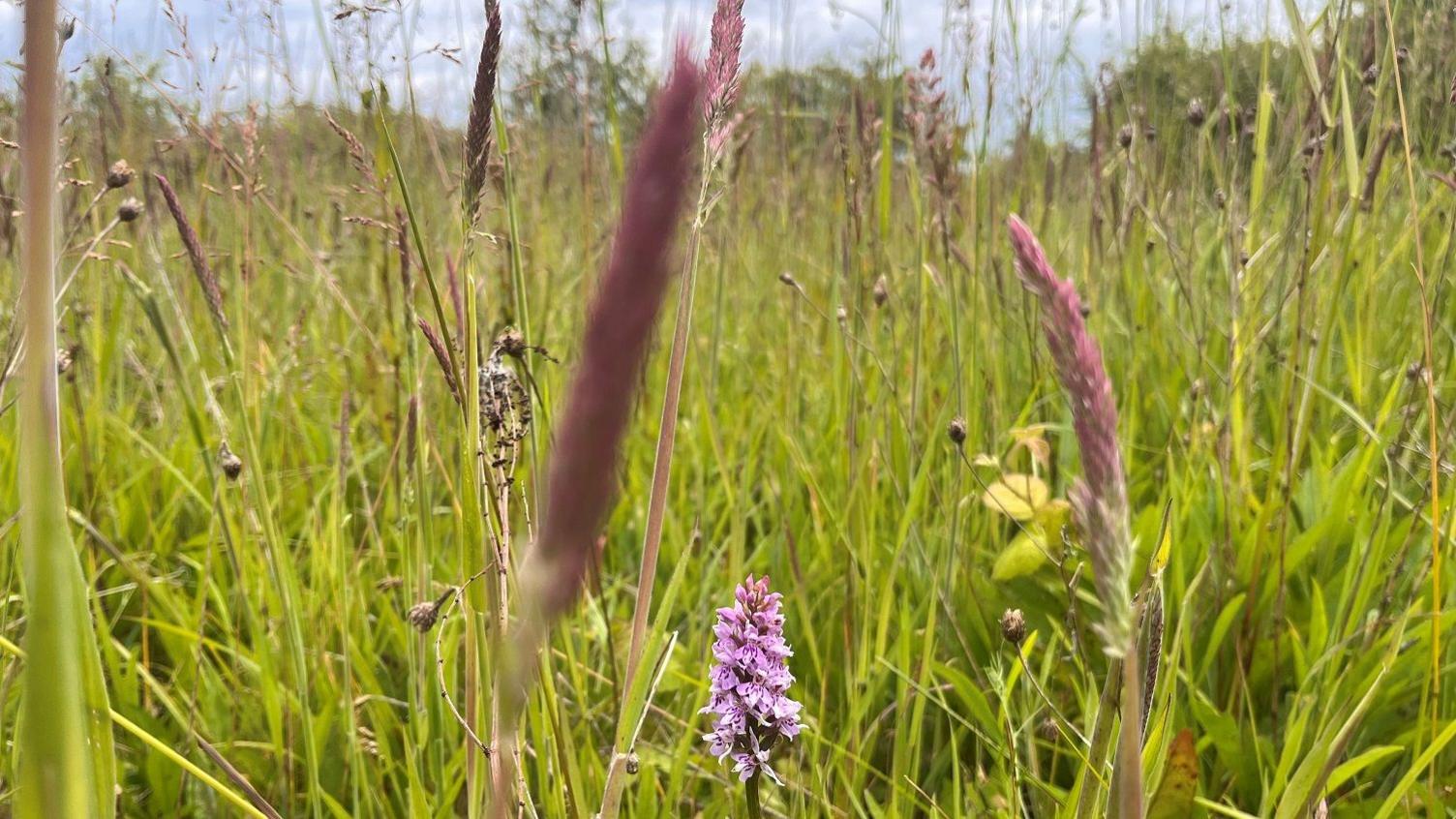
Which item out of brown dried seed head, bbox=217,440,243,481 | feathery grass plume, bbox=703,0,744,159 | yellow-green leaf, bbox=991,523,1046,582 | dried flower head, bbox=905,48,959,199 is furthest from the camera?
dried flower head, bbox=905,48,959,199

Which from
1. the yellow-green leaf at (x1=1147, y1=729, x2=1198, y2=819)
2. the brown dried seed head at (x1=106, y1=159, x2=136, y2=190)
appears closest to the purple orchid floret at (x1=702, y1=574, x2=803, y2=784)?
the yellow-green leaf at (x1=1147, y1=729, x2=1198, y2=819)

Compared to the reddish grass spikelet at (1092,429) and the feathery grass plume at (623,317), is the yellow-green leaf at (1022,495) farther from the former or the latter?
the feathery grass plume at (623,317)

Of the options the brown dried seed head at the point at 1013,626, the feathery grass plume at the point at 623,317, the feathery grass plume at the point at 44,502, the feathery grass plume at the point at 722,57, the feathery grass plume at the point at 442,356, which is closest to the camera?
the feathery grass plume at the point at 623,317

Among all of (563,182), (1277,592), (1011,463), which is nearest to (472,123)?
(1277,592)

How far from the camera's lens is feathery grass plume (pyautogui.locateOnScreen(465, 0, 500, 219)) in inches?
26.1

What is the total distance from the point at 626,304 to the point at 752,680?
72 cm

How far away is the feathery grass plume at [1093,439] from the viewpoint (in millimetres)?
336

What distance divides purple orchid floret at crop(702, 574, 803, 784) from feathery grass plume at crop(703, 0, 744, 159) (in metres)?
0.42

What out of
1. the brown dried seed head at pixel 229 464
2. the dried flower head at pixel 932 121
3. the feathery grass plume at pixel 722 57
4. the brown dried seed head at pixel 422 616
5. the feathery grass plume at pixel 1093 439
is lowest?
the brown dried seed head at pixel 422 616

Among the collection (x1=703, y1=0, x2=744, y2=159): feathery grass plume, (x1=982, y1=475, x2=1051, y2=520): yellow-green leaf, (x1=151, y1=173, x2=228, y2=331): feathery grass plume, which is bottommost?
(x1=982, y1=475, x2=1051, y2=520): yellow-green leaf

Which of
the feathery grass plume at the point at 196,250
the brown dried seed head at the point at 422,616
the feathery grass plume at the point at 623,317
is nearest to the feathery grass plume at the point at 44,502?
the feathery grass plume at the point at 623,317

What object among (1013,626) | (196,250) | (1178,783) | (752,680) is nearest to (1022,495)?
(1178,783)

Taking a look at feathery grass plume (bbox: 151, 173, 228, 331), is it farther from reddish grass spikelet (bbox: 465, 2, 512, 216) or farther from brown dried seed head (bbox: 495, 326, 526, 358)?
reddish grass spikelet (bbox: 465, 2, 512, 216)

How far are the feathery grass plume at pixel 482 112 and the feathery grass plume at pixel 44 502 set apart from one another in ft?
1.17
